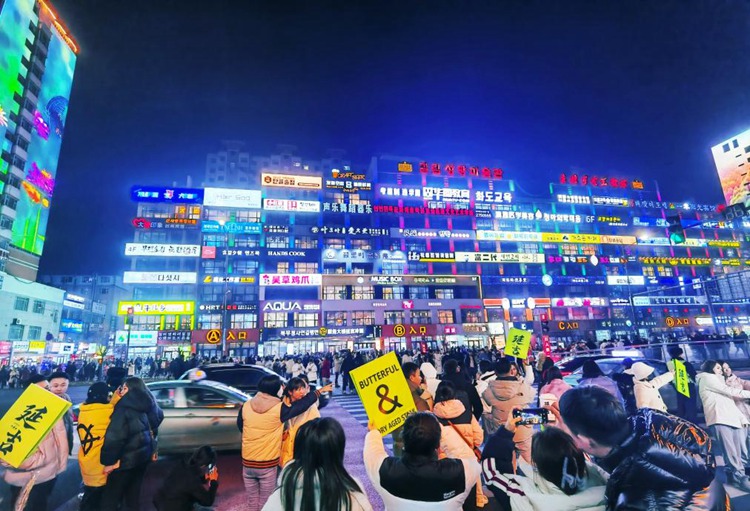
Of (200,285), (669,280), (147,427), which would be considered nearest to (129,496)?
(147,427)

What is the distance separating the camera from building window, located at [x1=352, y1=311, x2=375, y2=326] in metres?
56.0

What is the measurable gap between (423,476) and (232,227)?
5912cm

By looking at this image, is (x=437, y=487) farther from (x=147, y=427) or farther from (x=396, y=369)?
(x=147, y=427)

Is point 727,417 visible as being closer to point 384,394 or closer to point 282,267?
point 384,394

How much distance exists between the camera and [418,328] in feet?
152

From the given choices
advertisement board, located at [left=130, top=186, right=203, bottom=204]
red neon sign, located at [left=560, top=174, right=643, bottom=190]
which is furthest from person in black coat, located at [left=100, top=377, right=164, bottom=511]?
red neon sign, located at [left=560, top=174, right=643, bottom=190]

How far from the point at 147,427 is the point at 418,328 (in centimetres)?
4278

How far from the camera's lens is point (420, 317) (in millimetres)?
57969

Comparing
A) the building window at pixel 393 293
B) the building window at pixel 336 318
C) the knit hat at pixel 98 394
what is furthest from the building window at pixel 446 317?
the knit hat at pixel 98 394

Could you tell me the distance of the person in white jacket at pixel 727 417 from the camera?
595 centimetres

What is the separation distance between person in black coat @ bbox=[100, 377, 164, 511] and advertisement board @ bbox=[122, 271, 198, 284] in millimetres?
56273

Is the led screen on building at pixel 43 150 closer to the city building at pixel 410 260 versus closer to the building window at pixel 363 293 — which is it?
the city building at pixel 410 260

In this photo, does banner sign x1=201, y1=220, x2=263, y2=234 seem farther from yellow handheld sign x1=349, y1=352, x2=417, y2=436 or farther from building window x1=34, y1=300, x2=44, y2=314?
yellow handheld sign x1=349, y1=352, x2=417, y2=436

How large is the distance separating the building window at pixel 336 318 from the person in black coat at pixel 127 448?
51216mm
